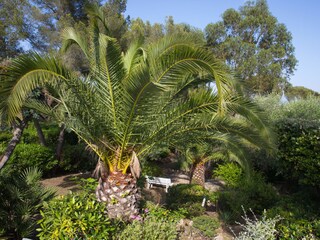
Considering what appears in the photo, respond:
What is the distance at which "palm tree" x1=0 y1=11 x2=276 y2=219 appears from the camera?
147 inches

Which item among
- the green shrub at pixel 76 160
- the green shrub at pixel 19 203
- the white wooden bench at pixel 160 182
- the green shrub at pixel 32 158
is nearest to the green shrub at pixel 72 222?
the green shrub at pixel 19 203

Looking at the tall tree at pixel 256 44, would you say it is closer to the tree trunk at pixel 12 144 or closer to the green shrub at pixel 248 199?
the green shrub at pixel 248 199

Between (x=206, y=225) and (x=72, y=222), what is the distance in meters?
3.84

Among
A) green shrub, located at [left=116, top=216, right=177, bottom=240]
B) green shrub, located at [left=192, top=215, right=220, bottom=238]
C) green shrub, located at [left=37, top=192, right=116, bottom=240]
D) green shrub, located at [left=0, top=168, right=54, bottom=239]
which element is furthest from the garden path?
green shrub, located at [left=37, top=192, right=116, bottom=240]

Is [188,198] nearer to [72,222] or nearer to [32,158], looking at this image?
[72,222]

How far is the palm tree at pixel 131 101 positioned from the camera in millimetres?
3736

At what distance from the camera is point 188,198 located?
7465mm

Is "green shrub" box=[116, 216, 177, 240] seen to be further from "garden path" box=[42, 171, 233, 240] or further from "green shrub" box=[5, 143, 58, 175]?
"green shrub" box=[5, 143, 58, 175]

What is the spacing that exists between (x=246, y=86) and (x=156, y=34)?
16332 millimetres

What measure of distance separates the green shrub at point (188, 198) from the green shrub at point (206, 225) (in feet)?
1.29

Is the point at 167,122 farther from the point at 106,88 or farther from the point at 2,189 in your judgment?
the point at 2,189

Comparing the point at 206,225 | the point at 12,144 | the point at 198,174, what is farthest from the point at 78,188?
the point at 198,174

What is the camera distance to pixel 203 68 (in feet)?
12.6

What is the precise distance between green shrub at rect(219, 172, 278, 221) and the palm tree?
10.5 feet
